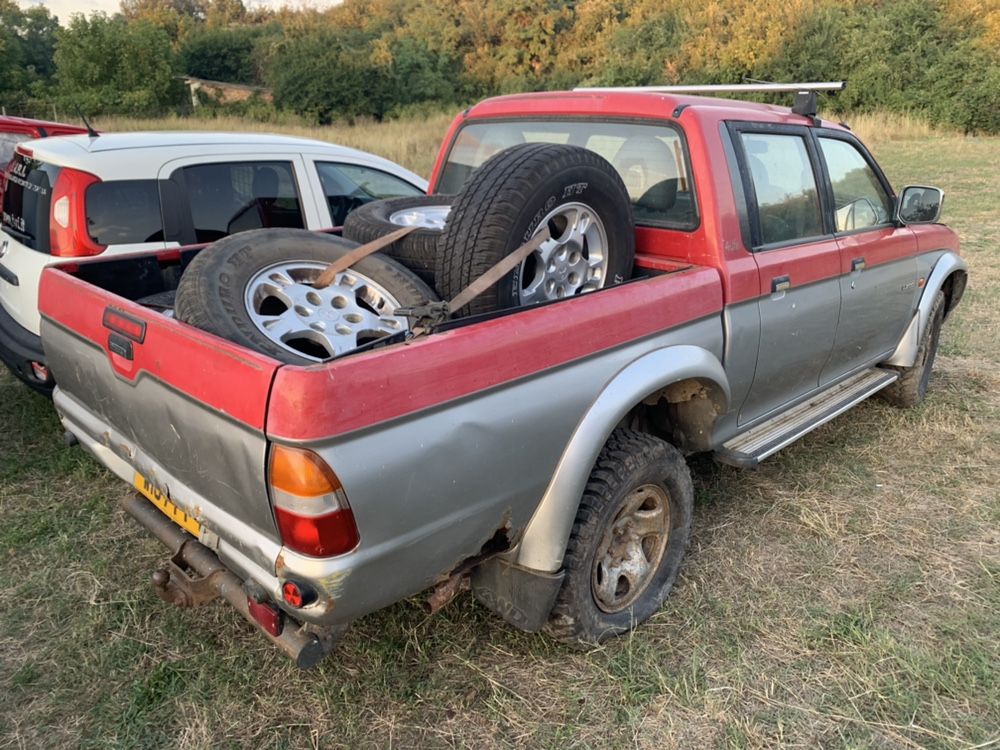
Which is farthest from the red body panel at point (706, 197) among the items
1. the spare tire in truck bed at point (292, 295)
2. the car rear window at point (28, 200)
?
the car rear window at point (28, 200)

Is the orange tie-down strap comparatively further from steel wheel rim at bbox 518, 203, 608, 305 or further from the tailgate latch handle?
the tailgate latch handle

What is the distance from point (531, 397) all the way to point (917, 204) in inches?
126

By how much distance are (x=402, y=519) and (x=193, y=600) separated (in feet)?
2.91

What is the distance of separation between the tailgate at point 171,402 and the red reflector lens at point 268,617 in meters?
0.15

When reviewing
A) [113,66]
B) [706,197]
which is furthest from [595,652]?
[113,66]

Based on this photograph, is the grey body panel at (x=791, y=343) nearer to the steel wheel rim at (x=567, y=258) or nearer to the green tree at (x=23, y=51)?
the steel wheel rim at (x=567, y=258)

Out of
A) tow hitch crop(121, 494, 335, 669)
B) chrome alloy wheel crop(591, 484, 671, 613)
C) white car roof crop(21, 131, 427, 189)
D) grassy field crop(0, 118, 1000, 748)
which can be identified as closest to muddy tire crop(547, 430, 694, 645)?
chrome alloy wheel crop(591, 484, 671, 613)

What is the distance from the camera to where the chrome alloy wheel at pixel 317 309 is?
96.5 inches

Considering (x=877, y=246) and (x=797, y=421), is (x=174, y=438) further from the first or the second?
(x=877, y=246)

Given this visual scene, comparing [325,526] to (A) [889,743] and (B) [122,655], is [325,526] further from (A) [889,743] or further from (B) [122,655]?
(A) [889,743]

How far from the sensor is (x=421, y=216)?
140 inches

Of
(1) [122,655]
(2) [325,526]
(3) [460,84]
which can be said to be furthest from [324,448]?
(3) [460,84]

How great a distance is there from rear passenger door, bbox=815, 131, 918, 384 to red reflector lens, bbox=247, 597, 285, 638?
2.96m

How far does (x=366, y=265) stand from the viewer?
8.82 feet
